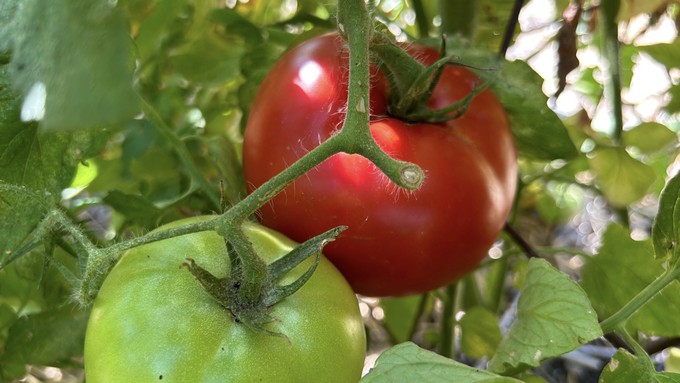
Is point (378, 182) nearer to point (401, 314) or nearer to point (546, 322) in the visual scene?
point (546, 322)

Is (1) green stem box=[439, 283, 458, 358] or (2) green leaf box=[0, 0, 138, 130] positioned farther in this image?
(1) green stem box=[439, 283, 458, 358]

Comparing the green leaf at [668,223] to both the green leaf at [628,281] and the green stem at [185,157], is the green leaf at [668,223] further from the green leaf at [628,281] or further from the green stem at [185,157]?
the green stem at [185,157]

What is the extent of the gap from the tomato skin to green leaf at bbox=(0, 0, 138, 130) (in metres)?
0.24

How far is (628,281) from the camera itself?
636 millimetres

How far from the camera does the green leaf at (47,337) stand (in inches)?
21.8

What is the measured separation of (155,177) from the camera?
80 centimetres

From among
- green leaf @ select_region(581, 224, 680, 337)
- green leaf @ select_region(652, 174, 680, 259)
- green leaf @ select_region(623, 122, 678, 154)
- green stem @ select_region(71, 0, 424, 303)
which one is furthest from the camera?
green leaf @ select_region(623, 122, 678, 154)

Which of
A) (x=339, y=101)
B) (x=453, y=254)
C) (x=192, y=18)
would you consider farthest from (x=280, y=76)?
(x=192, y=18)

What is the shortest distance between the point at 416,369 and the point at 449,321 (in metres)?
0.46

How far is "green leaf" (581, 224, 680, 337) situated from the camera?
0.58m

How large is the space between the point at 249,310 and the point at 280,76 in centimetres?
21

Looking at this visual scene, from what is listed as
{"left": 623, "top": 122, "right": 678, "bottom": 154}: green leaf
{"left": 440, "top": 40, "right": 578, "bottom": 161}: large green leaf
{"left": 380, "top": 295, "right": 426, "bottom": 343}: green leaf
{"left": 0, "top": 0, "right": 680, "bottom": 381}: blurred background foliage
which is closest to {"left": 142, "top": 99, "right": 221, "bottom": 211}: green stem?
{"left": 0, "top": 0, "right": 680, "bottom": 381}: blurred background foliage

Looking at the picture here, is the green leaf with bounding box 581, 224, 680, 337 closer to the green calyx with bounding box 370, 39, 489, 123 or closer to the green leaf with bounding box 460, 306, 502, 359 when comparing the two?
the green leaf with bounding box 460, 306, 502, 359

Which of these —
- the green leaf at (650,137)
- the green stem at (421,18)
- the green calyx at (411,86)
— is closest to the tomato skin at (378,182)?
the green calyx at (411,86)
